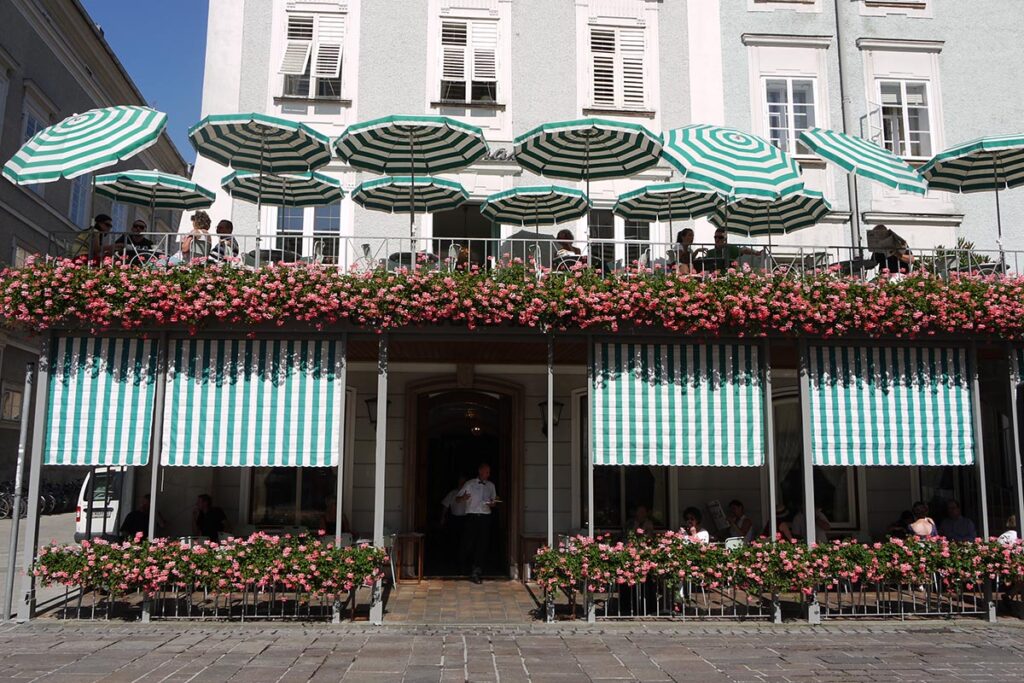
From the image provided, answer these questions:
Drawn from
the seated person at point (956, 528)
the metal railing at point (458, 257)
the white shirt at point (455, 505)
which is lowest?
the seated person at point (956, 528)

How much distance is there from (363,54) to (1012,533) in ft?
39.5

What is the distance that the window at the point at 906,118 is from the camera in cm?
1542

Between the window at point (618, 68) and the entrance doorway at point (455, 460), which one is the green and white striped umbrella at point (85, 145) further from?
the window at point (618, 68)

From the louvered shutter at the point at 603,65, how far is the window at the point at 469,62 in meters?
1.72

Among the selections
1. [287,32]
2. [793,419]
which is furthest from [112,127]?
[793,419]

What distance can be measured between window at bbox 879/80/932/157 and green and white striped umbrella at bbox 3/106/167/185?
40.2 ft

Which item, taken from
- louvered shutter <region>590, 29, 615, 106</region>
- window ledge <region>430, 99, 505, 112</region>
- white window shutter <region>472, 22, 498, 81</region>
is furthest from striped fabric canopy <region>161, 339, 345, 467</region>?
louvered shutter <region>590, 29, 615, 106</region>

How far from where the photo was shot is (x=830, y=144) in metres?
11.1

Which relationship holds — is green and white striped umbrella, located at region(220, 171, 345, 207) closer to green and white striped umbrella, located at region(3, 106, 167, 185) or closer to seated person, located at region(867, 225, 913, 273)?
green and white striped umbrella, located at region(3, 106, 167, 185)

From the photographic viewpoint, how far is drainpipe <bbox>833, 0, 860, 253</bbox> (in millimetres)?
14867

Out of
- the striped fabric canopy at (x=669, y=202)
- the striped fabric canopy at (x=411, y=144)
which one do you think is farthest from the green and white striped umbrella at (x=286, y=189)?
the striped fabric canopy at (x=669, y=202)

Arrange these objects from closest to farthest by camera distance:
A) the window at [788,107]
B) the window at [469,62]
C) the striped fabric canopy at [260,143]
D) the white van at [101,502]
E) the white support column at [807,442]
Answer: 1. the white support column at [807,442]
2. the striped fabric canopy at [260,143]
3. the white van at [101,502]
4. the window at [469,62]
5. the window at [788,107]

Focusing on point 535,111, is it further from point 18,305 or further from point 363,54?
point 18,305

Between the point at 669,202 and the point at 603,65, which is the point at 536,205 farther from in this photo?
the point at 603,65
